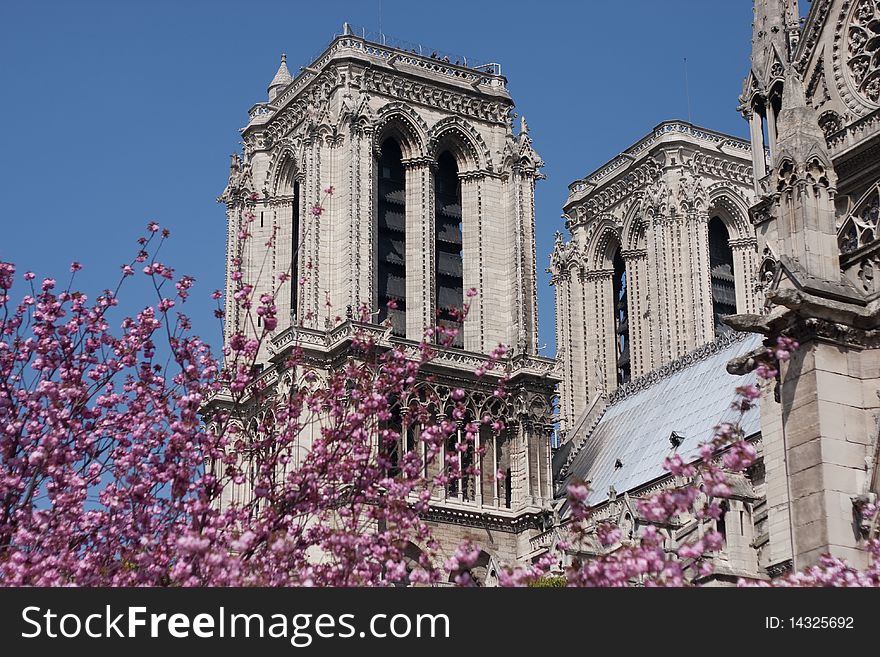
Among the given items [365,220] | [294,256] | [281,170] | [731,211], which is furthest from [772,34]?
[731,211]

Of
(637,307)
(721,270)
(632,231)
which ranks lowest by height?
(637,307)

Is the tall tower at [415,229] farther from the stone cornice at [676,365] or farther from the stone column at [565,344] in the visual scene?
the stone column at [565,344]

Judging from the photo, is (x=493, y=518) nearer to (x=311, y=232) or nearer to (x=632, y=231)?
(x=311, y=232)

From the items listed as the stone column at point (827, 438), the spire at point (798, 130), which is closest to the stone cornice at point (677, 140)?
the spire at point (798, 130)

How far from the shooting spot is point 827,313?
22.4m

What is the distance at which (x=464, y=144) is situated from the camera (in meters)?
69.2

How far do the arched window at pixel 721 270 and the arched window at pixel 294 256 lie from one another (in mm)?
19483

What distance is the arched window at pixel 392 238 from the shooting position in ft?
216

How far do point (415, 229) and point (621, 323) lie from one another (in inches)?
658

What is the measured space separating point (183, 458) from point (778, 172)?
9.44 m
